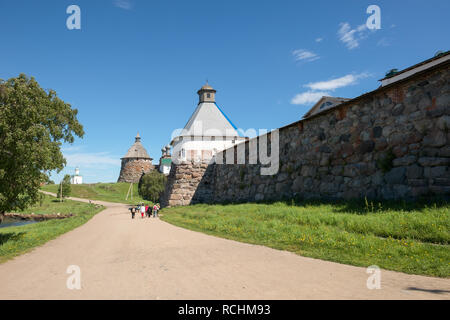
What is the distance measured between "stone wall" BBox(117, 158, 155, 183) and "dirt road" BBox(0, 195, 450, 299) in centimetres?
6269

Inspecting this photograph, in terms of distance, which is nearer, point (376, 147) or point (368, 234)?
point (368, 234)

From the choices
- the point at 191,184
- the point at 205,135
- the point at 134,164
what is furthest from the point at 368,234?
the point at 134,164

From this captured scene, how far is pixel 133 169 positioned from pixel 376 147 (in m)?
64.2

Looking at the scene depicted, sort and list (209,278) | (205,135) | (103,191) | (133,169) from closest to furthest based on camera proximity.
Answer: (209,278) → (205,135) → (103,191) → (133,169)

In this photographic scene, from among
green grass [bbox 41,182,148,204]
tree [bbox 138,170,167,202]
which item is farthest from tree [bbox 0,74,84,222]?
green grass [bbox 41,182,148,204]

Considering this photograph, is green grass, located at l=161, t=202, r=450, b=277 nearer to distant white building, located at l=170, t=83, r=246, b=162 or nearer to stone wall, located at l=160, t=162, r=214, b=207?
stone wall, located at l=160, t=162, r=214, b=207

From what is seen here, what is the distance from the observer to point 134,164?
68.4 metres

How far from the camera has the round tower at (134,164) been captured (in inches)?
2667

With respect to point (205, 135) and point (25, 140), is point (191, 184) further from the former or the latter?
point (25, 140)

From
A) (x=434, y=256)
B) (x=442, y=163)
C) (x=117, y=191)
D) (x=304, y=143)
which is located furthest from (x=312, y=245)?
(x=117, y=191)

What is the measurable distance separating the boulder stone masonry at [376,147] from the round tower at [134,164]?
56224 millimetres

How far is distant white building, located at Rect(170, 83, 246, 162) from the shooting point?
26.6m

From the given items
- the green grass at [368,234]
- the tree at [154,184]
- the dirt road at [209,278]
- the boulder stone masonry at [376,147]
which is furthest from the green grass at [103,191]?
the dirt road at [209,278]

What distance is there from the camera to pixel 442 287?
3779 mm
